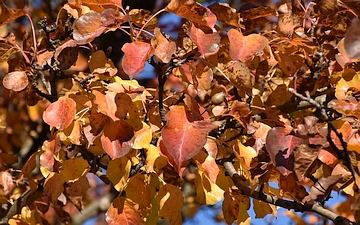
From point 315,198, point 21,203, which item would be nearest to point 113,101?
point 315,198

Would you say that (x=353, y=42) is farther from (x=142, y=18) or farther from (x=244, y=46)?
(x=142, y=18)

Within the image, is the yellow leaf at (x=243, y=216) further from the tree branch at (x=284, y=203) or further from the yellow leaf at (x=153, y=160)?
the yellow leaf at (x=153, y=160)

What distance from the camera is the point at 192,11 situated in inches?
39.3

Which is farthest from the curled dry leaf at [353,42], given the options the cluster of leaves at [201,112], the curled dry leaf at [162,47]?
the curled dry leaf at [162,47]

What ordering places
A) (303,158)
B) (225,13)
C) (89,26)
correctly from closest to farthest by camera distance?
(303,158) → (89,26) → (225,13)

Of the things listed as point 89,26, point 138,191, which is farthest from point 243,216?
point 89,26

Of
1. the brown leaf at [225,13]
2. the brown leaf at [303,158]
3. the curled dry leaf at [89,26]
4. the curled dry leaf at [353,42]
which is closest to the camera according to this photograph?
the curled dry leaf at [353,42]

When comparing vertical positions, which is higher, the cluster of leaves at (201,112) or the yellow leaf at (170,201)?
the cluster of leaves at (201,112)

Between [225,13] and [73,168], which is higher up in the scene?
[225,13]

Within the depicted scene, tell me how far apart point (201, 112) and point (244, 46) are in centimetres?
14

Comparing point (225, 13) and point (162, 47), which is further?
point (225, 13)

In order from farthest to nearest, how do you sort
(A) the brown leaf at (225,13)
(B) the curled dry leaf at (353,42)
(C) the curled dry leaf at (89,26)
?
(A) the brown leaf at (225,13)
(C) the curled dry leaf at (89,26)
(B) the curled dry leaf at (353,42)

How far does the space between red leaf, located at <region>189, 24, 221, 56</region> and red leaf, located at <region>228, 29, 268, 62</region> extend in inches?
1.8

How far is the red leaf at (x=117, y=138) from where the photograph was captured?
967 mm
